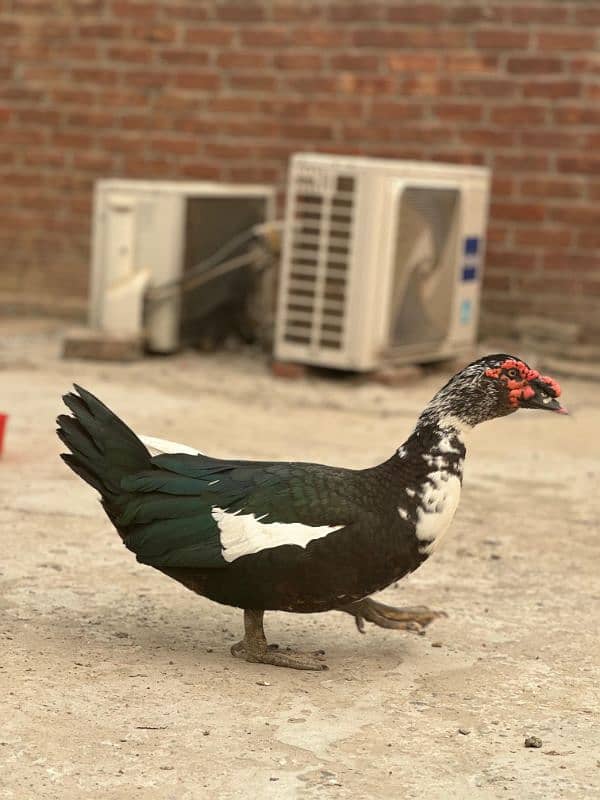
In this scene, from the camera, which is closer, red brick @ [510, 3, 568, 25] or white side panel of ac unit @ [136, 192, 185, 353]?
white side panel of ac unit @ [136, 192, 185, 353]

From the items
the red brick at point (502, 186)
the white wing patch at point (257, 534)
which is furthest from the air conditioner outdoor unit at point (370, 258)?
the white wing patch at point (257, 534)

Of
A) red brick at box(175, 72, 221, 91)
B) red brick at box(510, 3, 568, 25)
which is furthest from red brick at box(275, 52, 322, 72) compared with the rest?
red brick at box(510, 3, 568, 25)

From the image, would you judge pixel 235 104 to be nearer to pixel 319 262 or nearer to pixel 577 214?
pixel 319 262

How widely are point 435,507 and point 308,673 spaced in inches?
19.9

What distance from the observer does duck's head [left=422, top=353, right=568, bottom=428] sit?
141 inches

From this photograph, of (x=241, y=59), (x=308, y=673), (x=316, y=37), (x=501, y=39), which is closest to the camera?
(x=308, y=673)

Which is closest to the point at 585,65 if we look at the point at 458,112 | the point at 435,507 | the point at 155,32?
the point at 458,112

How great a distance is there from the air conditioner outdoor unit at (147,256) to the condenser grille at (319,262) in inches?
31.3

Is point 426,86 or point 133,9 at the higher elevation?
point 133,9

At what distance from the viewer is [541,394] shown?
362 centimetres

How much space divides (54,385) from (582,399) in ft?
9.05

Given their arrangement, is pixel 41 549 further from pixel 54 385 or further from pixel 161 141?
pixel 161 141

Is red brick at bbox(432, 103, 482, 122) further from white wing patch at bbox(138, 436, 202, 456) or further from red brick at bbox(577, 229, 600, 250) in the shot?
white wing patch at bbox(138, 436, 202, 456)

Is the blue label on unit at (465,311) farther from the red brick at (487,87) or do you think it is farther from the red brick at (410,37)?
the red brick at (410,37)
